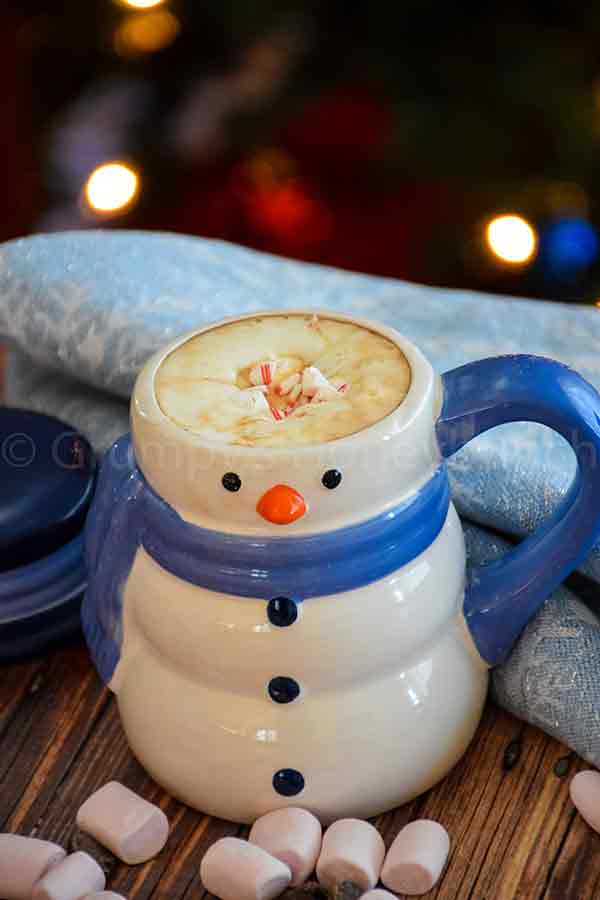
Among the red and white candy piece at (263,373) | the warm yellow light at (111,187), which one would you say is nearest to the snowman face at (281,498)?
the red and white candy piece at (263,373)

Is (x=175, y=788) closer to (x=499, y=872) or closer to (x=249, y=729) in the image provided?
(x=249, y=729)

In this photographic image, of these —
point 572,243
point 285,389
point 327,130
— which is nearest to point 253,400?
point 285,389

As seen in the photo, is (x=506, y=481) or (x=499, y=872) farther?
(x=506, y=481)

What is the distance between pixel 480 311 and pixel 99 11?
887mm

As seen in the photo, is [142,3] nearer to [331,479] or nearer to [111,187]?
[111,187]

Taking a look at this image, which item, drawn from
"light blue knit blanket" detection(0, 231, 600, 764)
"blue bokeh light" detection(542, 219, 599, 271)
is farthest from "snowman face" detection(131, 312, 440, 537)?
"blue bokeh light" detection(542, 219, 599, 271)

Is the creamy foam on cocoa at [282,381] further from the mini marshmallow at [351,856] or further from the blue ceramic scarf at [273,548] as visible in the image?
the mini marshmallow at [351,856]

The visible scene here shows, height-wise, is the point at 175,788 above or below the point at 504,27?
below

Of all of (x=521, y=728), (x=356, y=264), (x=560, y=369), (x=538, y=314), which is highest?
(x=560, y=369)

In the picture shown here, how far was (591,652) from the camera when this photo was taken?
90 cm

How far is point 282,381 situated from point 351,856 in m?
0.30

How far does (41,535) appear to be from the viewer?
0.97 meters

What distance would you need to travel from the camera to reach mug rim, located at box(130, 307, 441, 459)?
30.0 inches

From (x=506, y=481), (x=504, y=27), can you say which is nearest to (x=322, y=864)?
(x=506, y=481)
